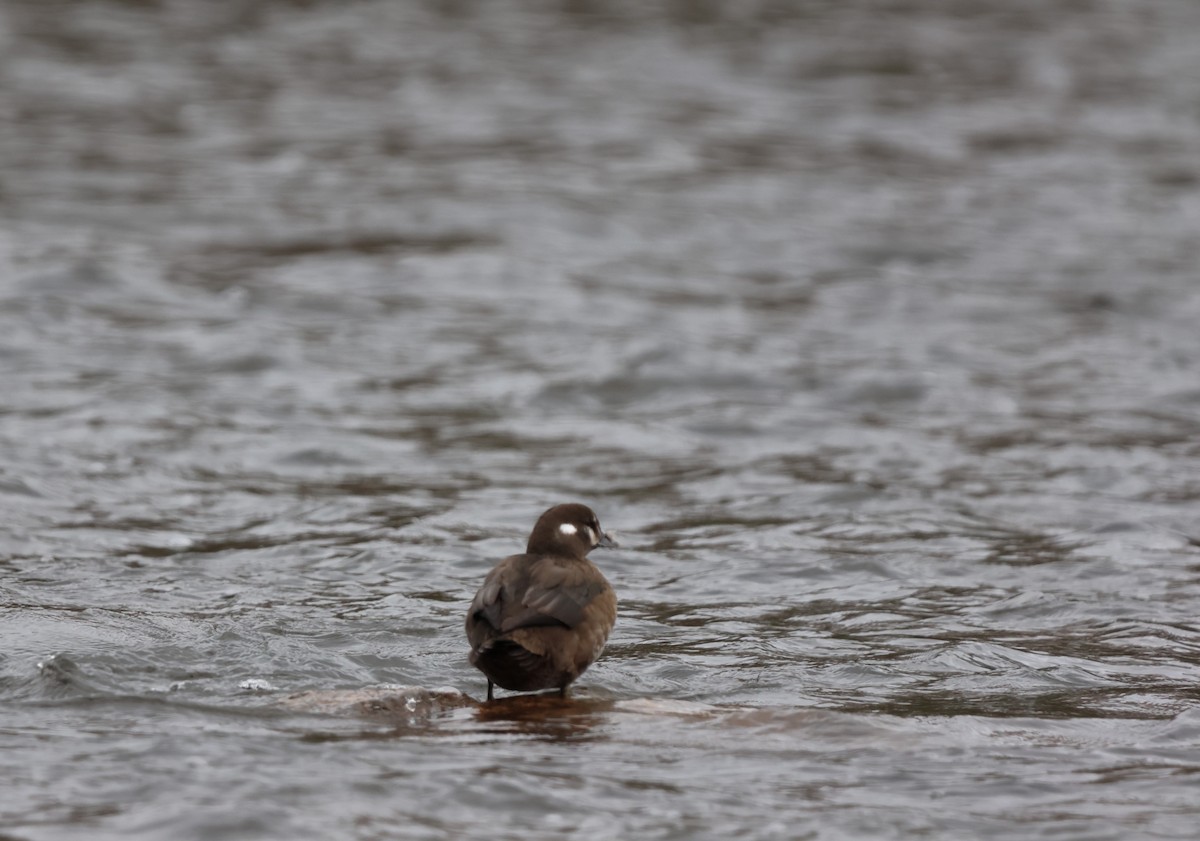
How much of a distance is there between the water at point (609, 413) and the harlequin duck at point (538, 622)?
19 centimetres

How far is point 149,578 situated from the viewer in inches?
362

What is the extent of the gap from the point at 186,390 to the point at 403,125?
10009 mm

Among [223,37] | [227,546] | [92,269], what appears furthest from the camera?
[223,37]

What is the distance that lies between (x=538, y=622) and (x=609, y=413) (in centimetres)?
658

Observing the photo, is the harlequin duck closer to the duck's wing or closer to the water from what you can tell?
the duck's wing

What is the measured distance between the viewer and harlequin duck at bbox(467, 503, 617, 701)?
22.7ft

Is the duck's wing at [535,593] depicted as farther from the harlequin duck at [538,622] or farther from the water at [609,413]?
the water at [609,413]

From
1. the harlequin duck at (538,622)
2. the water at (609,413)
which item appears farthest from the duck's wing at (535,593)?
the water at (609,413)

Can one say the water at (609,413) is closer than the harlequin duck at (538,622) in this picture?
Yes

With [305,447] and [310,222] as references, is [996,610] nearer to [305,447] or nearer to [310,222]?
[305,447]

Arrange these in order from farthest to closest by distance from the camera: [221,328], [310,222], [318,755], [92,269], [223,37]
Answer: [223,37] → [310,222] → [92,269] → [221,328] → [318,755]

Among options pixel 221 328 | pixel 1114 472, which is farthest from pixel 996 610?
pixel 221 328

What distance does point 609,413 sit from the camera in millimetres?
13508

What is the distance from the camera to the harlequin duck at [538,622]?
6.93m
